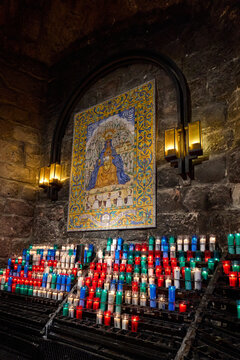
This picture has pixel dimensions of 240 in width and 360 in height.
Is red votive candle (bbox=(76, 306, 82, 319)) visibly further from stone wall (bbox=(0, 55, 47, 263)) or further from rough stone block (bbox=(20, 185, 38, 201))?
rough stone block (bbox=(20, 185, 38, 201))

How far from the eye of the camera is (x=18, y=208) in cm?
564

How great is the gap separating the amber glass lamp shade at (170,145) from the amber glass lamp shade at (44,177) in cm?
262

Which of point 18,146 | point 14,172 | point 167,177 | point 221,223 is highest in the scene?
point 18,146

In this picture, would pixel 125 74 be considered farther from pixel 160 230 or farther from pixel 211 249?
pixel 211 249

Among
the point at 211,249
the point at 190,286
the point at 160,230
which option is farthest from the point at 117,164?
the point at 190,286

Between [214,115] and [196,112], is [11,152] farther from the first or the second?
[214,115]

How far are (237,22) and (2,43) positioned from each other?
15.2 ft

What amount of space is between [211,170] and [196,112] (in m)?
0.90

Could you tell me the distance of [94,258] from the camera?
153 inches

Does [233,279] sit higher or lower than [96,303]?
higher

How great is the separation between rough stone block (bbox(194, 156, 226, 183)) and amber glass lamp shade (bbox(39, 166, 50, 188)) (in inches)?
116

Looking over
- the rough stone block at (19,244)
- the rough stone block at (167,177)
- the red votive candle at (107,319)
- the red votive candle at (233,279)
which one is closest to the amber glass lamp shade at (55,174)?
the rough stone block at (19,244)

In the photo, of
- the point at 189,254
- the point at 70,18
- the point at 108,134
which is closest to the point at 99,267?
the point at 189,254

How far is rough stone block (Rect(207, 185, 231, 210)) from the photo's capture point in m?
3.45
